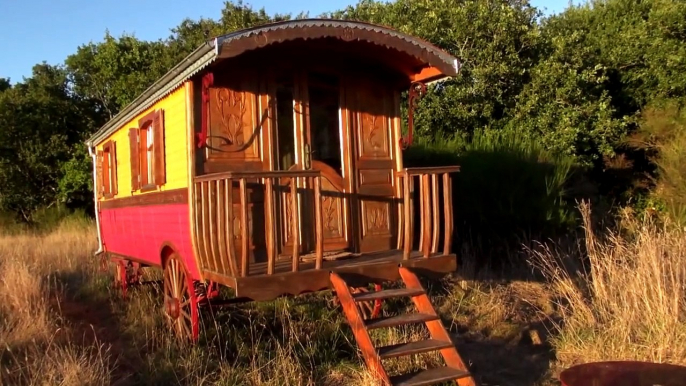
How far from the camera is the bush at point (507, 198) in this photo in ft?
38.2

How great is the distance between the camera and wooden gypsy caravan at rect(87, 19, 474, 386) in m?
5.96

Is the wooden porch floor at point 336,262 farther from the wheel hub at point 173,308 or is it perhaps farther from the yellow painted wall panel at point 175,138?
the wheel hub at point 173,308

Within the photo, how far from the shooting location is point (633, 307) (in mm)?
7176

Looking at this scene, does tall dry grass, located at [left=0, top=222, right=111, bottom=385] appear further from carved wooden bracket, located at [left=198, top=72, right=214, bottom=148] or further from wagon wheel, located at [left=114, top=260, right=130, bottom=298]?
carved wooden bracket, located at [left=198, top=72, right=214, bottom=148]

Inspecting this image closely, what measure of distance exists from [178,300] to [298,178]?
2.08 metres

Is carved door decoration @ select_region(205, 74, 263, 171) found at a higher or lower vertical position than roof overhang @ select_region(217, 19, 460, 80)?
lower

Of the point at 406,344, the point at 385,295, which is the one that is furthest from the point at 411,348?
the point at 385,295

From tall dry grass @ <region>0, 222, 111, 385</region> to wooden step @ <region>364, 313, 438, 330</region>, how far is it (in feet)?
7.73

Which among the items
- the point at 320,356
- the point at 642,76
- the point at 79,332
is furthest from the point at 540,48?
the point at 79,332

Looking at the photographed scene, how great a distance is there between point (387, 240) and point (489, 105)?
8296 mm

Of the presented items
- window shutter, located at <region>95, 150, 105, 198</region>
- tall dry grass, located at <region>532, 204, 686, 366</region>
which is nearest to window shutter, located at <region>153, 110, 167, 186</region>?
window shutter, located at <region>95, 150, 105, 198</region>

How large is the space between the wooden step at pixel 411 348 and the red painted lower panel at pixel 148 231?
208 cm

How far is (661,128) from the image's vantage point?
50.4 ft

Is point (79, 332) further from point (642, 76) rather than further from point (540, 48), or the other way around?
point (642, 76)
